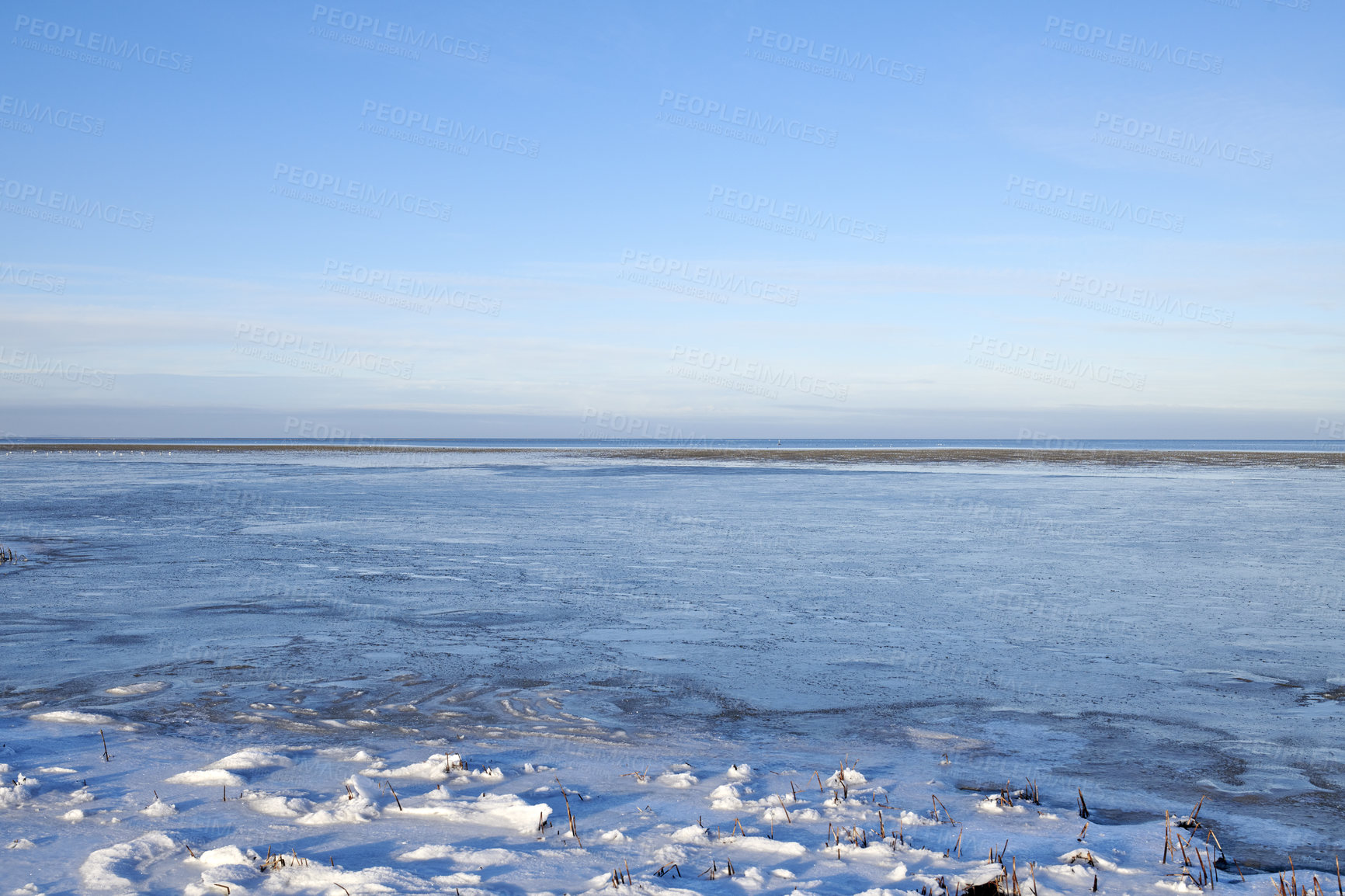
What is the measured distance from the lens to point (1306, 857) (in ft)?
15.0

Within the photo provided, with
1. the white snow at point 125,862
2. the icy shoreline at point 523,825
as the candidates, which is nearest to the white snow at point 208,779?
the icy shoreline at point 523,825

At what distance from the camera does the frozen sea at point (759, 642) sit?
6301 mm

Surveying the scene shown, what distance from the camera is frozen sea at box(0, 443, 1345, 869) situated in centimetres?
630

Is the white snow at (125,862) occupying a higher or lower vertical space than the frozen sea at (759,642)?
higher

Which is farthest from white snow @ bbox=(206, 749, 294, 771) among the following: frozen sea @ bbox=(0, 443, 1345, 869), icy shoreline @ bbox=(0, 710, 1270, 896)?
frozen sea @ bbox=(0, 443, 1345, 869)

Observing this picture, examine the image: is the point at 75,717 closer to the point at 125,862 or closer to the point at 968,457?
the point at 125,862

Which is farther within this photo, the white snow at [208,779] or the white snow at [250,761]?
the white snow at [250,761]

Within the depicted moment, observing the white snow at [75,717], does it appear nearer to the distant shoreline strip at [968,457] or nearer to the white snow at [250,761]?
the white snow at [250,761]

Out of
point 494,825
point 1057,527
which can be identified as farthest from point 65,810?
point 1057,527

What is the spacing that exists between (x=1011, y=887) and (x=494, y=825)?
8.26 feet

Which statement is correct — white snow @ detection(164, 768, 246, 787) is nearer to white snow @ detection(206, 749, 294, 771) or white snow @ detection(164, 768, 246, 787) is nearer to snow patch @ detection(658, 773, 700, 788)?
white snow @ detection(206, 749, 294, 771)

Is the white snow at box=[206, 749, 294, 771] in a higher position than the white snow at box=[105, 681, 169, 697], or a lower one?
higher

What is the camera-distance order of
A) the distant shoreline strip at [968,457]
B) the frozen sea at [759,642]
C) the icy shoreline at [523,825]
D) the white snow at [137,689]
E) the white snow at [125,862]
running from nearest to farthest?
the white snow at [125,862], the icy shoreline at [523,825], the frozen sea at [759,642], the white snow at [137,689], the distant shoreline strip at [968,457]

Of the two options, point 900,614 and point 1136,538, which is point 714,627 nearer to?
point 900,614
